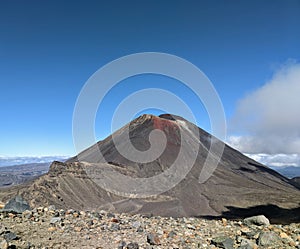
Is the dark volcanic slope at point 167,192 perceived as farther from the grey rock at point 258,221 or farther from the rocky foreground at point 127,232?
the grey rock at point 258,221

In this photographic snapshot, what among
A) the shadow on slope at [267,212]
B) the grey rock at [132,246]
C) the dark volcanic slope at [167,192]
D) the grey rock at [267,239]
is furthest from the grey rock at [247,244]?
the shadow on slope at [267,212]

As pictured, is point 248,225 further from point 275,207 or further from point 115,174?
point 275,207

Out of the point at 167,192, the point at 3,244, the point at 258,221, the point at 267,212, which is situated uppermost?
the point at 167,192

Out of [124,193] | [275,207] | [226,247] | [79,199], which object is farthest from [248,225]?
[275,207]

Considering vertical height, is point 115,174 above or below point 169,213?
above

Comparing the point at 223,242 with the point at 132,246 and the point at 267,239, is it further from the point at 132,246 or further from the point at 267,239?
the point at 132,246

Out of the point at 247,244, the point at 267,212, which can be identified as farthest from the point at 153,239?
the point at 267,212
